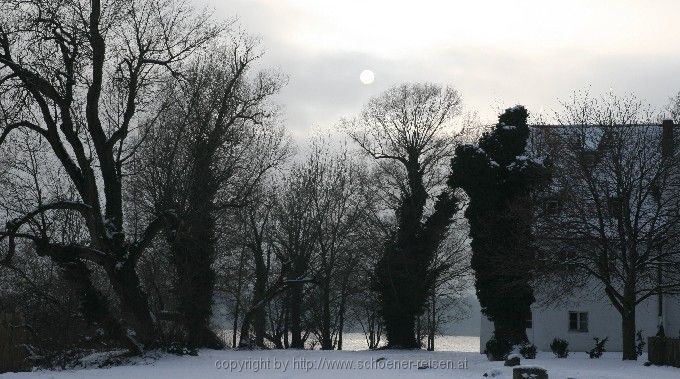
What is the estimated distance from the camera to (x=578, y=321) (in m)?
49.7

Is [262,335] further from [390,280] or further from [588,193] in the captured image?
[588,193]

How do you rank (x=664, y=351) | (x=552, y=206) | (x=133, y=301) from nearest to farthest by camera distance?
1. (x=133, y=301)
2. (x=664, y=351)
3. (x=552, y=206)

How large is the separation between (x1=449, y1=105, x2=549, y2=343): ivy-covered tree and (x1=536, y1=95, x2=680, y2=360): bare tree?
1400 millimetres

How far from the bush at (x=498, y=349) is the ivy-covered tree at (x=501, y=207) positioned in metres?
0.42

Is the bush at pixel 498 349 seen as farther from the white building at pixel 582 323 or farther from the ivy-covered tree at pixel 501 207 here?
the white building at pixel 582 323

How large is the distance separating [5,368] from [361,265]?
35033mm

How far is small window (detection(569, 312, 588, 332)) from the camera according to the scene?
1954 inches

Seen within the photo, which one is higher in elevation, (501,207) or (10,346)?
(501,207)

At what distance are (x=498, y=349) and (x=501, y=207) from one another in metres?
6.69

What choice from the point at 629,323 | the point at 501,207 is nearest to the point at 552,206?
the point at 501,207

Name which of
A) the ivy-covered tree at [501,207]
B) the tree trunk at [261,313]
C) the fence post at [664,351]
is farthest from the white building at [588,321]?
the fence post at [664,351]

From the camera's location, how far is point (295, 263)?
5716 centimetres

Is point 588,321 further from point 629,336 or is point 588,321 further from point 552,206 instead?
point 552,206

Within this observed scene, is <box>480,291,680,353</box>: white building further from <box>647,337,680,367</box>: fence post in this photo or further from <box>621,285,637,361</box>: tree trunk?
<box>647,337,680,367</box>: fence post
